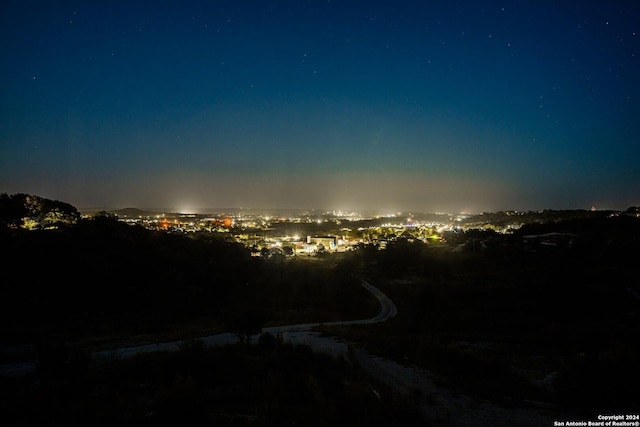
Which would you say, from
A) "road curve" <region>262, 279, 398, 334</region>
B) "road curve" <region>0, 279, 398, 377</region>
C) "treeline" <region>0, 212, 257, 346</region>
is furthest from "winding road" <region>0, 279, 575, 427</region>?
"treeline" <region>0, 212, 257, 346</region>

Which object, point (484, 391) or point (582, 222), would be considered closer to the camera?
point (484, 391)

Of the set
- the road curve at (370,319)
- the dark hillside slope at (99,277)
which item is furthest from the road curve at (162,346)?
the dark hillside slope at (99,277)

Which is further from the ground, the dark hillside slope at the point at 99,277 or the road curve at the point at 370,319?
the dark hillside slope at the point at 99,277

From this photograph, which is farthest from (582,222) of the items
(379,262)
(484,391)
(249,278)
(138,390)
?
(138,390)

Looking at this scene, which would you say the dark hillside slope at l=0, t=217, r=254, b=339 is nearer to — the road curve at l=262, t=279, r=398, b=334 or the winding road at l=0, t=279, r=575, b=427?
the winding road at l=0, t=279, r=575, b=427

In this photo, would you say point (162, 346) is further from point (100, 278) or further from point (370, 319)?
point (370, 319)

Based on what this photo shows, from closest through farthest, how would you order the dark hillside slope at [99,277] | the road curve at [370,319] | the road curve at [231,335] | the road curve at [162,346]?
the road curve at [162,346]
the road curve at [231,335]
the road curve at [370,319]
the dark hillside slope at [99,277]

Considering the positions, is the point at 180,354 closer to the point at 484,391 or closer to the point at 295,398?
the point at 295,398

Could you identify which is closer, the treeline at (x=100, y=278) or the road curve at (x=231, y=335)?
the road curve at (x=231, y=335)

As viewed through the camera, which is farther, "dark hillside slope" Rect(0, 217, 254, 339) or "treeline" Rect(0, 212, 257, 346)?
"dark hillside slope" Rect(0, 217, 254, 339)

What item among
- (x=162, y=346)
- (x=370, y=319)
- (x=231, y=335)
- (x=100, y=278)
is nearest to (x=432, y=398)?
(x=162, y=346)

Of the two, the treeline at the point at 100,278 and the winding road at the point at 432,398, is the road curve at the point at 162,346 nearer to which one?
the winding road at the point at 432,398
